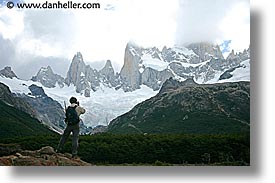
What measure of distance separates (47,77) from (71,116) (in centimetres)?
38

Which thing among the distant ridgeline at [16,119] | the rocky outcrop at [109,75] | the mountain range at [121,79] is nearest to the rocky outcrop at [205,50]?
the mountain range at [121,79]

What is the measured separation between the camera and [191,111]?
559 centimetres

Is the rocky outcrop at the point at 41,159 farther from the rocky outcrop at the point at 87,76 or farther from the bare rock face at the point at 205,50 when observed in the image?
the bare rock face at the point at 205,50

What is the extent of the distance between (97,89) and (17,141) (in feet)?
2.59

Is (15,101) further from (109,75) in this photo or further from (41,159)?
(109,75)

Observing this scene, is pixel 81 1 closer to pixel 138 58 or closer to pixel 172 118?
pixel 138 58

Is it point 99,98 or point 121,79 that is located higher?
point 121,79

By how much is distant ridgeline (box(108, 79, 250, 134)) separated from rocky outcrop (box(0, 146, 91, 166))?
1.36 ft

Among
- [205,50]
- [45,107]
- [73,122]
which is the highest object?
[205,50]

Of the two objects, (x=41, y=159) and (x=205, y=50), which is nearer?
(x=41, y=159)

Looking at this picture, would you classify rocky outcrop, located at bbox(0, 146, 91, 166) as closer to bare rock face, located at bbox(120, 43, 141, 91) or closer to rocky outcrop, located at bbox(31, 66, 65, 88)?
rocky outcrop, located at bbox(31, 66, 65, 88)

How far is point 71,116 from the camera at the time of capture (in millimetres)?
5527

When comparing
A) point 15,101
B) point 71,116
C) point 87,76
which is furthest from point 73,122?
point 15,101

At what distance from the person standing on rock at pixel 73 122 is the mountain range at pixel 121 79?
0.05m
